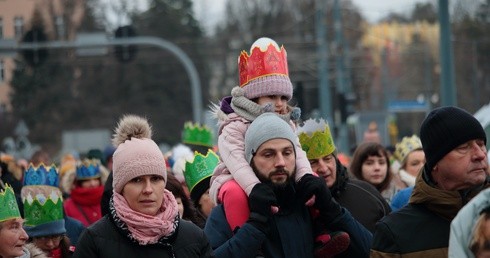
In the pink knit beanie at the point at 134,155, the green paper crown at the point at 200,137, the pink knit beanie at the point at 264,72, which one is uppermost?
the pink knit beanie at the point at 264,72

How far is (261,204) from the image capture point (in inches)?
267

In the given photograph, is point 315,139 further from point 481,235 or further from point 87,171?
point 87,171

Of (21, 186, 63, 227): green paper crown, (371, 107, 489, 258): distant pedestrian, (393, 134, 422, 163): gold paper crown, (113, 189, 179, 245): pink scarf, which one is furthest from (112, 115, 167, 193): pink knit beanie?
(393, 134, 422, 163): gold paper crown

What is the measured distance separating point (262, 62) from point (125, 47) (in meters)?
23.2

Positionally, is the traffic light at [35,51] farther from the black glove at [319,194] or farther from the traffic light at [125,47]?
the black glove at [319,194]

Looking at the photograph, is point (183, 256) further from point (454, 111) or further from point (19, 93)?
point (19, 93)

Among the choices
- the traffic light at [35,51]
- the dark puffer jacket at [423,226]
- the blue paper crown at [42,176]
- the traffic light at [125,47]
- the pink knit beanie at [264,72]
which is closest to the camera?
the dark puffer jacket at [423,226]

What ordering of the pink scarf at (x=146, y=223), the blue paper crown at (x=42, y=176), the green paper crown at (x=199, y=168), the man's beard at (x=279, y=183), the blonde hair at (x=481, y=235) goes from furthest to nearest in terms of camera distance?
the blue paper crown at (x=42, y=176), the green paper crown at (x=199, y=168), the man's beard at (x=279, y=183), the pink scarf at (x=146, y=223), the blonde hair at (x=481, y=235)

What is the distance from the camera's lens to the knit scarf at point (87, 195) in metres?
12.5

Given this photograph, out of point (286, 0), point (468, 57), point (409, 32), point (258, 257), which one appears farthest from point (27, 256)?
point (409, 32)

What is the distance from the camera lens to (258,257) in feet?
22.6

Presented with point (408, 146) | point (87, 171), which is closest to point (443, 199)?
point (408, 146)

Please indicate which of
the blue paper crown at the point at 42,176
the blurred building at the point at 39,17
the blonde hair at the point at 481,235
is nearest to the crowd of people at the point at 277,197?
the blonde hair at the point at 481,235

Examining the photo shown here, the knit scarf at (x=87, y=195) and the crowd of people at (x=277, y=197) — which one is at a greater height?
the crowd of people at (x=277, y=197)
